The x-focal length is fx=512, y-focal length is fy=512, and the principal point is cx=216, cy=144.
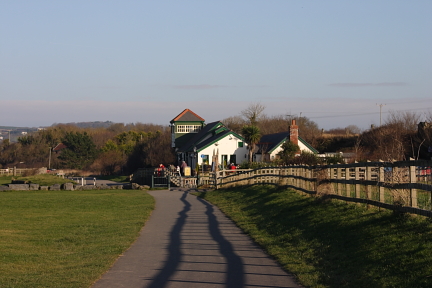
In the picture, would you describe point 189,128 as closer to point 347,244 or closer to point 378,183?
point 378,183

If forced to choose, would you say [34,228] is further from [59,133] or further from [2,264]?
[59,133]

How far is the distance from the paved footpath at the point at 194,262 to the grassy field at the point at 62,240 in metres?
0.46

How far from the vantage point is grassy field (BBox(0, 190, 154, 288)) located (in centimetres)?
958

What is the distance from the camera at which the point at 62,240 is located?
14.5 meters

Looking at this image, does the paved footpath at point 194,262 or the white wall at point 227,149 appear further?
the white wall at point 227,149

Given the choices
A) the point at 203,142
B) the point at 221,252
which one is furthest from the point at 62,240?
the point at 203,142

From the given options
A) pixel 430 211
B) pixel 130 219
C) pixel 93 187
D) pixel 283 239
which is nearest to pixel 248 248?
pixel 283 239

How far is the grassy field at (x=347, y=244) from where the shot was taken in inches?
312

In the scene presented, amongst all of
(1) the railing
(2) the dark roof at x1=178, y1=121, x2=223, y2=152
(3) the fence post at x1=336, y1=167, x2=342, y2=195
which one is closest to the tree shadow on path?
(3) the fence post at x1=336, y1=167, x2=342, y2=195

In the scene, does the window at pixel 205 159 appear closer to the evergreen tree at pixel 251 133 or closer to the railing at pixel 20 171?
the evergreen tree at pixel 251 133

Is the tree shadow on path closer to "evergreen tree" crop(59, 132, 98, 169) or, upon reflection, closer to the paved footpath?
the paved footpath

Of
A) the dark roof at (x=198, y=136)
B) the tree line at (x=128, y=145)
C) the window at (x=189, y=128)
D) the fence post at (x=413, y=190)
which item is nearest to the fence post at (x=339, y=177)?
the fence post at (x=413, y=190)

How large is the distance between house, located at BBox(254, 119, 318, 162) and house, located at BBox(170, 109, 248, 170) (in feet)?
6.25

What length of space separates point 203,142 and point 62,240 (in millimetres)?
42182
